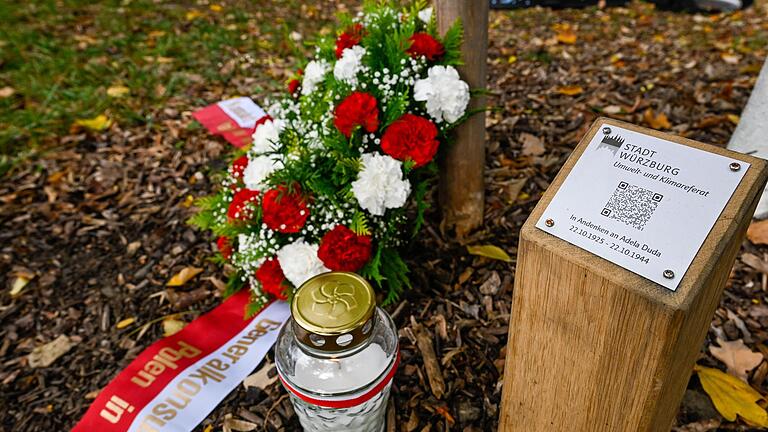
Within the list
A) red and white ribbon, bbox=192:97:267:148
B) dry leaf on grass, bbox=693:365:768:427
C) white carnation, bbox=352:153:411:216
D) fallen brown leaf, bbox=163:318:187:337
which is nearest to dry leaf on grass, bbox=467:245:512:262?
white carnation, bbox=352:153:411:216

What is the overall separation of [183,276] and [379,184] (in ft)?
3.72

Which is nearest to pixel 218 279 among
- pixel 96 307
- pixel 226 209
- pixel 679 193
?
pixel 226 209

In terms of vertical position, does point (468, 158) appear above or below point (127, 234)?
above

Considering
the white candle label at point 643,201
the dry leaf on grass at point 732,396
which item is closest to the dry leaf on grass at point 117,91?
the white candle label at point 643,201

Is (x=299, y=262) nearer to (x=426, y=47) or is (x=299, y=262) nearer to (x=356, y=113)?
(x=356, y=113)

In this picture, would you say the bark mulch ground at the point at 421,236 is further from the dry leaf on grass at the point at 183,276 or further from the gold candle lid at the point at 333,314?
the gold candle lid at the point at 333,314

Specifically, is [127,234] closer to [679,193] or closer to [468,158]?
[468,158]

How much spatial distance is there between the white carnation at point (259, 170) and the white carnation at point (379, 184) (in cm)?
40

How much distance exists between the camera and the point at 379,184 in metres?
1.75

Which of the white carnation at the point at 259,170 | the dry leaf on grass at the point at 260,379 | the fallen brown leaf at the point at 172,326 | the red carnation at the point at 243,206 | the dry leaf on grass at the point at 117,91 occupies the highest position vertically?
the white carnation at the point at 259,170

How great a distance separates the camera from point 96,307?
224cm

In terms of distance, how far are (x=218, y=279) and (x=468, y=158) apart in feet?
4.06

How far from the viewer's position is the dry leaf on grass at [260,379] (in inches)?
72.1

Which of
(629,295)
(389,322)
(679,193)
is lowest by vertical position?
(389,322)
